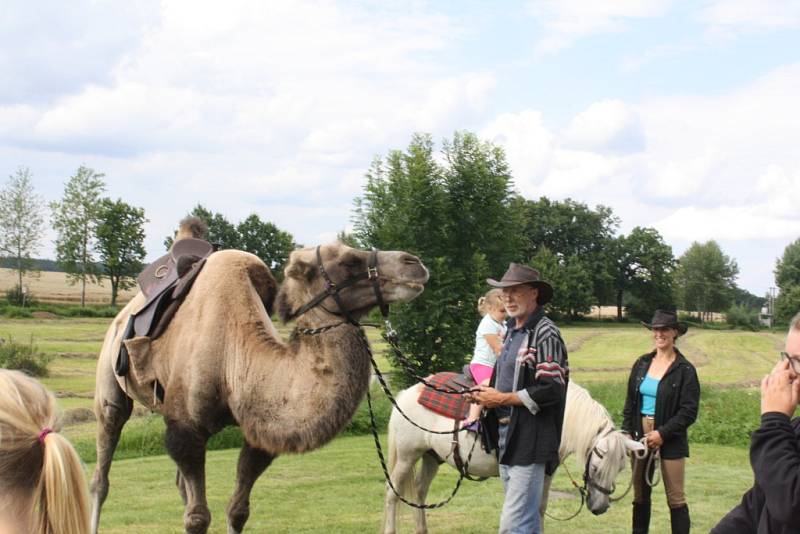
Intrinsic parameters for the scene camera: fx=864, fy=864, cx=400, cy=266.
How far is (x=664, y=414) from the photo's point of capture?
791 centimetres

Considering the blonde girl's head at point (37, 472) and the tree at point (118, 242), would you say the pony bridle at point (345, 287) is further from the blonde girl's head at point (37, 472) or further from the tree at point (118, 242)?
the tree at point (118, 242)

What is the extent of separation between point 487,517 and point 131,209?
196 ft

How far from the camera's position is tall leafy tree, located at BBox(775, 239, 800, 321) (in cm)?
8556

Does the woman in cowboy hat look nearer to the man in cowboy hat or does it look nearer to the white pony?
the white pony

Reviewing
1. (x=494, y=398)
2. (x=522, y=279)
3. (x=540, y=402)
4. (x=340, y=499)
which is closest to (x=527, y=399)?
(x=540, y=402)

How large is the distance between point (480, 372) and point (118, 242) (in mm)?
59005

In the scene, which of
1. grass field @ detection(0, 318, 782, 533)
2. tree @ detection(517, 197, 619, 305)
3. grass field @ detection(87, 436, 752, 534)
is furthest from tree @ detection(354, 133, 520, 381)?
tree @ detection(517, 197, 619, 305)

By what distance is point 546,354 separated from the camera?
5.79m

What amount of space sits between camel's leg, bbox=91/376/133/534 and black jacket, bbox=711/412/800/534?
20.7 feet

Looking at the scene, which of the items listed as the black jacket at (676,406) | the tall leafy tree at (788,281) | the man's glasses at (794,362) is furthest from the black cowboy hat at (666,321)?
the tall leafy tree at (788,281)

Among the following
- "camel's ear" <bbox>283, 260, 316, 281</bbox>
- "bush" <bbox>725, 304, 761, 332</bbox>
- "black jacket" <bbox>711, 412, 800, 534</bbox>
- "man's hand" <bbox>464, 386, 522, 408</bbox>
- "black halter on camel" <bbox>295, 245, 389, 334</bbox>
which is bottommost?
"bush" <bbox>725, 304, 761, 332</bbox>

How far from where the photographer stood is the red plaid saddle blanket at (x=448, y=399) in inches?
328

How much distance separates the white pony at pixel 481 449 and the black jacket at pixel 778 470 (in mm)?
4476

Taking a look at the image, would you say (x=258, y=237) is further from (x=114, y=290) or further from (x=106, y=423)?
(x=106, y=423)
